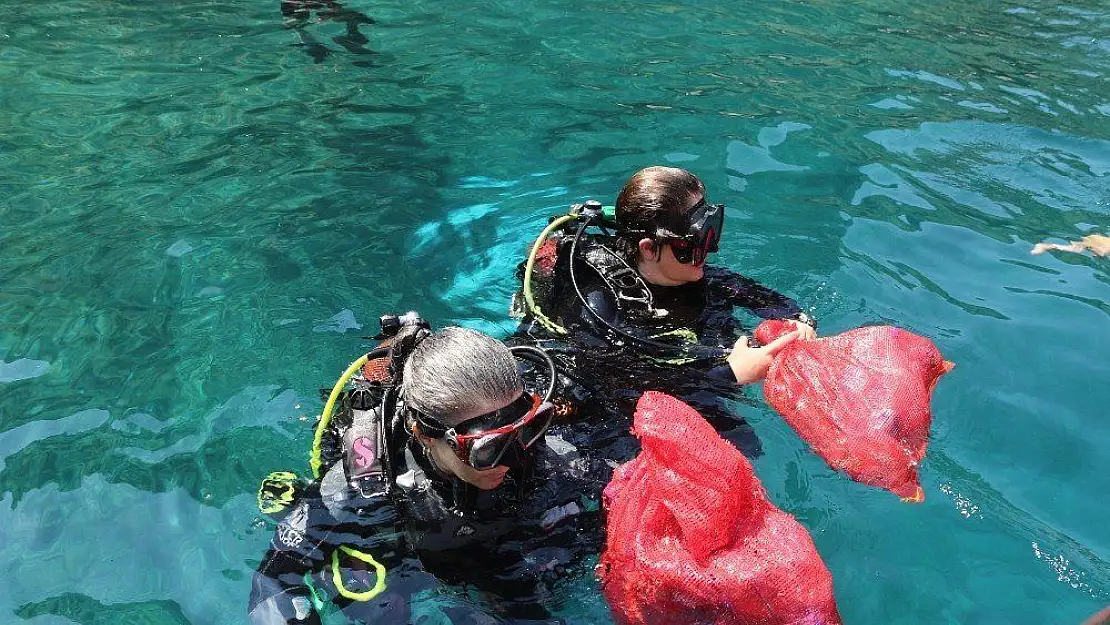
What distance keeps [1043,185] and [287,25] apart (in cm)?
758

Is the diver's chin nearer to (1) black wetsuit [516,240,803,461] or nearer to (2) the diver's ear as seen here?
(2) the diver's ear

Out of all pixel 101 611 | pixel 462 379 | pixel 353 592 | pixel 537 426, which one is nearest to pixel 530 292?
pixel 537 426

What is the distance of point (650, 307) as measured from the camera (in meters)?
3.91

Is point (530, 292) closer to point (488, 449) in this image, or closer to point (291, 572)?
point (488, 449)

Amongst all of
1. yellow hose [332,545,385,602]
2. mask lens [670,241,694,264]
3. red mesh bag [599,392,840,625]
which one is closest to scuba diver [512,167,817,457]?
mask lens [670,241,694,264]

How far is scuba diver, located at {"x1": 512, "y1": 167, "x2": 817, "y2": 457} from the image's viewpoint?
12.2 feet

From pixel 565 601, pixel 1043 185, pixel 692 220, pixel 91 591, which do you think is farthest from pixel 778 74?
pixel 91 591

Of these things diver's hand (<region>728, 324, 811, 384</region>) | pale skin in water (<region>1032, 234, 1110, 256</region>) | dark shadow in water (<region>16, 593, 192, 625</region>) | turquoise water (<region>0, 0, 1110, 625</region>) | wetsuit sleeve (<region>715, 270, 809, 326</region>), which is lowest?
dark shadow in water (<region>16, 593, 192, 625</region>)

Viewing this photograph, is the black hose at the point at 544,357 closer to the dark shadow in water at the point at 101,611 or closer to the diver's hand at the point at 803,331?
the diver's hand at the point at 803,331

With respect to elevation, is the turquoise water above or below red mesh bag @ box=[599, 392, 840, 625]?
below

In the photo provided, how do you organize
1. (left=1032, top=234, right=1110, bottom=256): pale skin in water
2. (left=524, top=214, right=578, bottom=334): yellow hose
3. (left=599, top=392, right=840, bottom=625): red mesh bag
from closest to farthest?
(left=599, top=392, right=840, bottom=625): red mesh bag, (left=524, top=214, right=578, bottom=334): yellow hose, (left=1032, top=234, right=1110, bottom=256): pale skin in water

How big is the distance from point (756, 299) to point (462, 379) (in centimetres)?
210

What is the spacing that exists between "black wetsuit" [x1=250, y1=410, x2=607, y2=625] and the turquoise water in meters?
0.20

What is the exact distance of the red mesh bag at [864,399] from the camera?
2.99m
